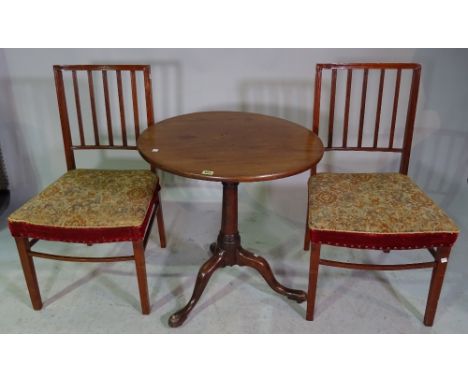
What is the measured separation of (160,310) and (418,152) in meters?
1.78

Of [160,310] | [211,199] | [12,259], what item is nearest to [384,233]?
[160,310]

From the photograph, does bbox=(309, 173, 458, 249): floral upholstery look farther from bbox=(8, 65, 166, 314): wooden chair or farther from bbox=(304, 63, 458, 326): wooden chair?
bbox=(8, 65, 166, 314): wooden chair

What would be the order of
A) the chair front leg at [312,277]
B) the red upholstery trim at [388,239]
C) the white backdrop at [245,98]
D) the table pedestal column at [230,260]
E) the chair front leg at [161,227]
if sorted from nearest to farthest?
the red upholstery trim at [388,239], the chair front leg at [312,277], the table pedestal column at [230,260], the chair front leg at [161,227], the white backdrop at [245,98]

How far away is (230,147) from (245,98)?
86 cm

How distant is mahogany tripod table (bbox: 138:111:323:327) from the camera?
149 cm

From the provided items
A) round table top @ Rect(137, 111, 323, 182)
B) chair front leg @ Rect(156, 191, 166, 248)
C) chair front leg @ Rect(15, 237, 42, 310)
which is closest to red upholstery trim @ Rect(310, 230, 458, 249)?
round table top @ Rect(137, 111, 323, 182)

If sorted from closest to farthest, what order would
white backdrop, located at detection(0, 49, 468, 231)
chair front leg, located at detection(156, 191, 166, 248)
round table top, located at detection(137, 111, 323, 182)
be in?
round table top, located at detection(137, 111, 323, 182) → chair front leg, located at detection(156, 191, 166, 248) → white backdrop, located at detection(0, 49, 468, 231)

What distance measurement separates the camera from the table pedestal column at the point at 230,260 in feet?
6.09

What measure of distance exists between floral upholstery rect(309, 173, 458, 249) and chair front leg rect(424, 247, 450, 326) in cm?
6

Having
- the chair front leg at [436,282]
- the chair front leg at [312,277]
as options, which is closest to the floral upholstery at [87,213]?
the chair front leg at [312,277]

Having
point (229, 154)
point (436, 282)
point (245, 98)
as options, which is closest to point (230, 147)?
point (229, 154)

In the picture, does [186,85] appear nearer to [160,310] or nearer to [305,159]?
[305,159]

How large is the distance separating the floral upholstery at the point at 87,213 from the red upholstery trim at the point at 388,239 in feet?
2.38

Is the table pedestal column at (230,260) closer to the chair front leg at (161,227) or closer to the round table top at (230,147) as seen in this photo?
the round table top at (230,147)
